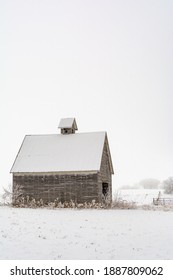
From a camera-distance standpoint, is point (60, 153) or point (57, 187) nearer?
point (57, 187)

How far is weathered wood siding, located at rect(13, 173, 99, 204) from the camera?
34.5 meters

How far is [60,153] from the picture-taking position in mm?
37812

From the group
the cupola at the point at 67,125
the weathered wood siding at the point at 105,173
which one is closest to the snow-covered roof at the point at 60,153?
the cupola at the point at 67,125

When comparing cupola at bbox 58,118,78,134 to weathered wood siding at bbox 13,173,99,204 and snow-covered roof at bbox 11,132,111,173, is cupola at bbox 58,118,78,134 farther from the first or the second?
weathered wood siding at bbox 13,173,99,204

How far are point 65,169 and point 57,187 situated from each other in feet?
5.97

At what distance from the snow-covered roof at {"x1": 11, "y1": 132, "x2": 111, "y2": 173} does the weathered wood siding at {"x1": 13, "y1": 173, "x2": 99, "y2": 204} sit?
0.68m

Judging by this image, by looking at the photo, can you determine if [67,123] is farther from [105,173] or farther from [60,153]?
[105,173]

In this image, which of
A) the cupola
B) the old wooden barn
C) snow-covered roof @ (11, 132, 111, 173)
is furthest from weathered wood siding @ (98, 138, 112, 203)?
the cupola

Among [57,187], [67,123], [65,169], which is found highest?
[67,123]

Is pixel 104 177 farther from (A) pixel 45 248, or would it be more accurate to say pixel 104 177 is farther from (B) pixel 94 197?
(A) pixel 45 248

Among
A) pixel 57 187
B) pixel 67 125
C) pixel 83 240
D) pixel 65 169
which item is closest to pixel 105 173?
pixel 65 169

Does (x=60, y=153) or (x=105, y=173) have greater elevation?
(x=60, y=153)

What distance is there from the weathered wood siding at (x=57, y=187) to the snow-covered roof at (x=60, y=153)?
68 cm
